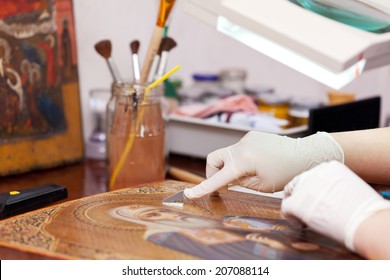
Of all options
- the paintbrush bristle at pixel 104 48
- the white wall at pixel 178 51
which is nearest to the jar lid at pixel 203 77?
the white wall at pixel 178 51

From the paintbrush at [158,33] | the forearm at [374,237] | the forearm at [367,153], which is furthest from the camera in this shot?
the paintbrush at [158,33]

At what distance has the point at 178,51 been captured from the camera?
1834 mm

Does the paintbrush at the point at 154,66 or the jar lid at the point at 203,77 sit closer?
the paintbrush at the point at 154,66

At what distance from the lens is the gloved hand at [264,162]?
37.1 inches

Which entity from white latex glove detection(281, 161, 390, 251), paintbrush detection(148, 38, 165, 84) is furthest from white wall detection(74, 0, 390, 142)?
white latex glove detection(281, 161, 390, 251)

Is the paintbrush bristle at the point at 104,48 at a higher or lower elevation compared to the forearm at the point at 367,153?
higher

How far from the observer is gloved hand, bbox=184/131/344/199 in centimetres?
94

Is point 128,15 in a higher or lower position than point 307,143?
higher

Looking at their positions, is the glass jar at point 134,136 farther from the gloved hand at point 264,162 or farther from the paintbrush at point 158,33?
the gloved hand at point 264,162

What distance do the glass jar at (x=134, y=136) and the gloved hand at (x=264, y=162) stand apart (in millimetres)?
253

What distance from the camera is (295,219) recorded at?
0.84 meters

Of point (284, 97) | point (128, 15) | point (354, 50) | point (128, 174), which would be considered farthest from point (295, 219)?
point (128, 15)

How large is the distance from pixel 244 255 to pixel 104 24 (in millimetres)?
961
